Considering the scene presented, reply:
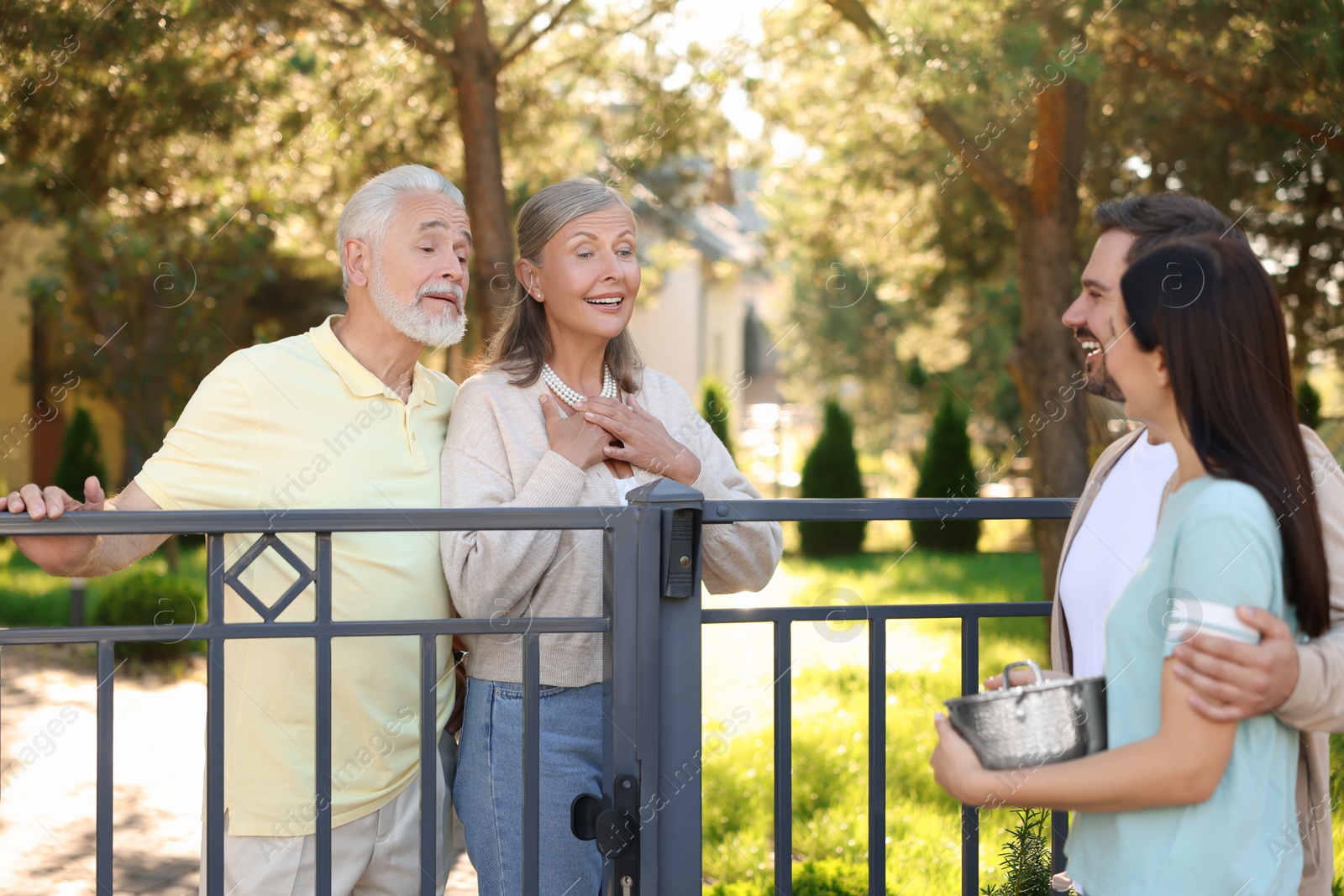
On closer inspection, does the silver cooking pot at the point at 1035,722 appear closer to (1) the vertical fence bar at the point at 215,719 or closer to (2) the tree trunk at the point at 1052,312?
(1) the vertical fence bar at the point at 215,719

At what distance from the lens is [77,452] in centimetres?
1374

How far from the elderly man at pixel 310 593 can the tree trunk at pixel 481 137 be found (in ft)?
12.7

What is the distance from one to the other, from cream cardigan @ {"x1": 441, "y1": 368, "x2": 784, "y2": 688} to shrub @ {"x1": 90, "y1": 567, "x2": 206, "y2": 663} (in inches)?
261

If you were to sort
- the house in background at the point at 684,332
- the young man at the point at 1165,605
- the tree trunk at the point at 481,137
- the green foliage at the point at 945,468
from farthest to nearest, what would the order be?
the green foliage at the point at 945,468
the house in background at the point at 684,332
the tree trunk at the point at 481,137
the young man at the point at 1165,605

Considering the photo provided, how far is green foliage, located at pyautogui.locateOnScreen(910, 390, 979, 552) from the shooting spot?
612 inches

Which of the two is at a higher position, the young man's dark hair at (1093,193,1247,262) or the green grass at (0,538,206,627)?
the young man's dark hair at (1093,193,1247,262)

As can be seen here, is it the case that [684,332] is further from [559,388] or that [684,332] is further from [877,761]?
[877,761]

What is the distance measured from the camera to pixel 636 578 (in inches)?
83.6

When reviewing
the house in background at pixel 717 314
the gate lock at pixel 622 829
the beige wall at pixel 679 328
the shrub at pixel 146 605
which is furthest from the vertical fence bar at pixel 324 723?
the beige wall at pixel 679 328

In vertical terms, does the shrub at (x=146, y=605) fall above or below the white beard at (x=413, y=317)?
below

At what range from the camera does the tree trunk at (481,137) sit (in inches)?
249

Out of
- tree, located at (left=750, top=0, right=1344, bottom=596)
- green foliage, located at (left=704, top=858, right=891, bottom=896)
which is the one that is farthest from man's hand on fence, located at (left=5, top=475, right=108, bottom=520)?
tree, located at (left=750, top=0, right=1344, bottom=596)

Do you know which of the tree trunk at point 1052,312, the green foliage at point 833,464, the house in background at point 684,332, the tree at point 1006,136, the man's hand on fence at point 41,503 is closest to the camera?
the man's hand on fence at point 41,503

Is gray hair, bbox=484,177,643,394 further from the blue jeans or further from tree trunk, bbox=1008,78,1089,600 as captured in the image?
tree trunk, bbox=1008,78,1089,600
